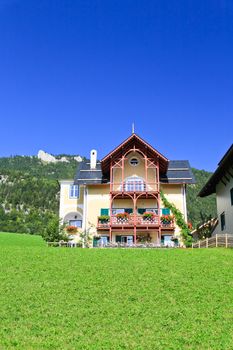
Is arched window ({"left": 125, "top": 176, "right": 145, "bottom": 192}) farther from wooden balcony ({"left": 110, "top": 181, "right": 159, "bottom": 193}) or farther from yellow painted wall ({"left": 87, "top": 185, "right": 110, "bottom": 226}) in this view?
yellow painted wall ({"left": 87, "top": 185, "right": 110, "bottom": 226})

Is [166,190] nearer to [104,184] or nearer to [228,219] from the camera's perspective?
[104,184]

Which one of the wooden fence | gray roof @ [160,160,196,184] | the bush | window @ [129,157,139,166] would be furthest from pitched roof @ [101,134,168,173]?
the wooden fence

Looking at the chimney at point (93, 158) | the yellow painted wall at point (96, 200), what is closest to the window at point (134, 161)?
the yellow painted wall at point (96, 200)

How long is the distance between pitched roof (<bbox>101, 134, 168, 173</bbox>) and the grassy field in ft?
55.2

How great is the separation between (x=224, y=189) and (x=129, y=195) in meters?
8.93

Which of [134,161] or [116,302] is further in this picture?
[134,161]

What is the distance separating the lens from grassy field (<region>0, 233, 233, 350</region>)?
31.8 feet

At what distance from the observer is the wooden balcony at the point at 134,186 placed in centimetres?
3566

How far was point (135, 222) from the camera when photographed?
33.8 m

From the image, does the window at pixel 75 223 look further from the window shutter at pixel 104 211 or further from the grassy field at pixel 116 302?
the grassy field at pixel 116 302

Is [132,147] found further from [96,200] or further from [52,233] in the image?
[52,233]

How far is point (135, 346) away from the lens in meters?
9.23

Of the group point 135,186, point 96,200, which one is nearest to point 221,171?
point 135,186

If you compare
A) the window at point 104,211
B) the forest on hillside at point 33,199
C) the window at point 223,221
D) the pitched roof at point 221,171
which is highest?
the forest on hillside at point 33,199
